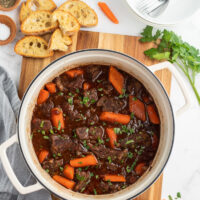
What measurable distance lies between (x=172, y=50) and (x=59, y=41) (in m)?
1.23

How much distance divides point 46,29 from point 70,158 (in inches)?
56.3

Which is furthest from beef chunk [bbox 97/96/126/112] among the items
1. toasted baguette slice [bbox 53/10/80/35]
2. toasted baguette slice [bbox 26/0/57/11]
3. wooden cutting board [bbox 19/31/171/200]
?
toasted baguette slice [bbox 26/0/57/11]

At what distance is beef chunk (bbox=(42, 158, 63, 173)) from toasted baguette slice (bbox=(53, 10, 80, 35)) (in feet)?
4.44

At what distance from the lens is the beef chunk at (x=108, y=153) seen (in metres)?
3.19

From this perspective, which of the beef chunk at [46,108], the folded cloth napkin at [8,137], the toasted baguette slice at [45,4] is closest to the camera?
the beef chunk at [46,108]

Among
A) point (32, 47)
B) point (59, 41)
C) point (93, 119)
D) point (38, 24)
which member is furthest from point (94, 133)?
point (38, 24)

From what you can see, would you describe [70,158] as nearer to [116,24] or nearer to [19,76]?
[19,76]

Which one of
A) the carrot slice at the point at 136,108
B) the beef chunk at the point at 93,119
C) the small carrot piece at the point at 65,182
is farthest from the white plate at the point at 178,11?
the small carrot piece at the point at 65,182

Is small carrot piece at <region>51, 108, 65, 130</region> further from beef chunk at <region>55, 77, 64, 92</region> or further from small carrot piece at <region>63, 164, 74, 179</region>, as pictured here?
small carrot piece at <region>63, 164, 74, 179</region>

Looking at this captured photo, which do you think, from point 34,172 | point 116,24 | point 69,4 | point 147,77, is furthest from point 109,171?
point 69,4

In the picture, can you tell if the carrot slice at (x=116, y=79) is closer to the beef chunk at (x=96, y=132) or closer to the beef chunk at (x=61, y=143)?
the beef chunk at (x=96, y=132)

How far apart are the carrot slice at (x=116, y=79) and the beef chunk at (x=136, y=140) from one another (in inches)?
18.5

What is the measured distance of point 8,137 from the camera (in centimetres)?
340

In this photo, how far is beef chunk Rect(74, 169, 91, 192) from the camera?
3.18 metres
